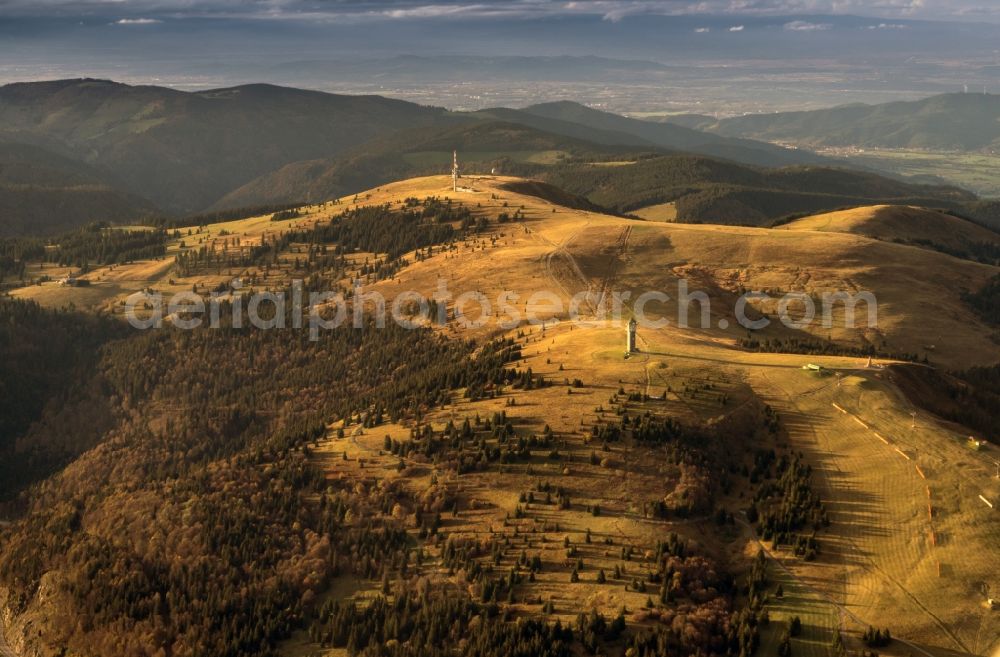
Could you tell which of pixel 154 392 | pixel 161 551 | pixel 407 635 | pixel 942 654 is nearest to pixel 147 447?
pixel 154 392

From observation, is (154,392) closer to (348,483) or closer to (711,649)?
(348,483)

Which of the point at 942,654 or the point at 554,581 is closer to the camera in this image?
the point at 942,654

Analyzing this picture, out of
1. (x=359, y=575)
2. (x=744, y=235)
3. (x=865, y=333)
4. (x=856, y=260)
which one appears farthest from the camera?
(x=744, y=235)

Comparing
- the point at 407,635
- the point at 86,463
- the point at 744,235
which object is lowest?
the point at 86,463

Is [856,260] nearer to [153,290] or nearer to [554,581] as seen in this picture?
[554,581]

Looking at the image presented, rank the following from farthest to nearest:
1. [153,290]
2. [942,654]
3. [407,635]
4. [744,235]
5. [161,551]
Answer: [153,290] → [744,235] → [161,551] → [407,635] → [942,654]

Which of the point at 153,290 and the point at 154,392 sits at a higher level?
the point at 153,290

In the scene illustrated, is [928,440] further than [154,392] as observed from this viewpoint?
No

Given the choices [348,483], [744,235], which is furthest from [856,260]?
[348,483]

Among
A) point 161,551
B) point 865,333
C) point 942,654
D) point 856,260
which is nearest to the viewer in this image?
point 942,654
